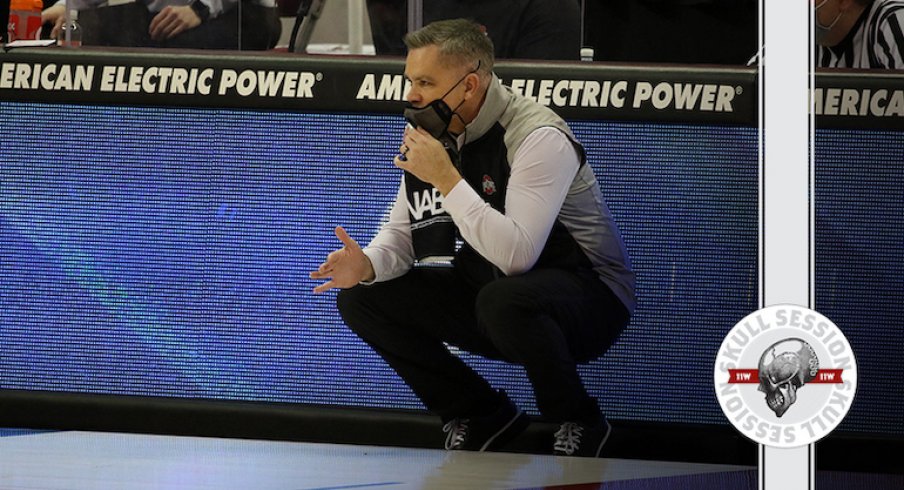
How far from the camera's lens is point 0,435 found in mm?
2791

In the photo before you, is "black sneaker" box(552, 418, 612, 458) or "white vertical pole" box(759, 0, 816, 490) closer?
"white vertical pole" box(759, 0, 816, 490)

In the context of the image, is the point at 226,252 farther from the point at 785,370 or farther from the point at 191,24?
the point at 785,370

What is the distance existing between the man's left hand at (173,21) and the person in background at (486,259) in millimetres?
499

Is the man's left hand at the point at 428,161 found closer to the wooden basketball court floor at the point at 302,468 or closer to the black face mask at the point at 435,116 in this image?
the black face mask at the point at 435,116

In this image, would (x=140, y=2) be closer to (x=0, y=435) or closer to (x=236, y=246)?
(x=236, y=246)

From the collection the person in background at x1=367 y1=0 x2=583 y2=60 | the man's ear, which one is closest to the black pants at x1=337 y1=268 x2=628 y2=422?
the man's ear

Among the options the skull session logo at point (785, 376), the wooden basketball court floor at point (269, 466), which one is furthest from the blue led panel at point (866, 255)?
the skull session logo at point (785, 376)

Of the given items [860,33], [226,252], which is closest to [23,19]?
[226,252]

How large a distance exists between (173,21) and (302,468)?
1023 millimetres

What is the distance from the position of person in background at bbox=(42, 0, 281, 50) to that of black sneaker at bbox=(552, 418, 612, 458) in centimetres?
106

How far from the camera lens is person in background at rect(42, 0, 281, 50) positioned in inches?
111

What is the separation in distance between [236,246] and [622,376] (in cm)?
87

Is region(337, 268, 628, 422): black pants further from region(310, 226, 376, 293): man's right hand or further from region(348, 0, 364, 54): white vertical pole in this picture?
region(348, 0, 364, 54): white vertical pole

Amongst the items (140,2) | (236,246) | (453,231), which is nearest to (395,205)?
(453,231)
